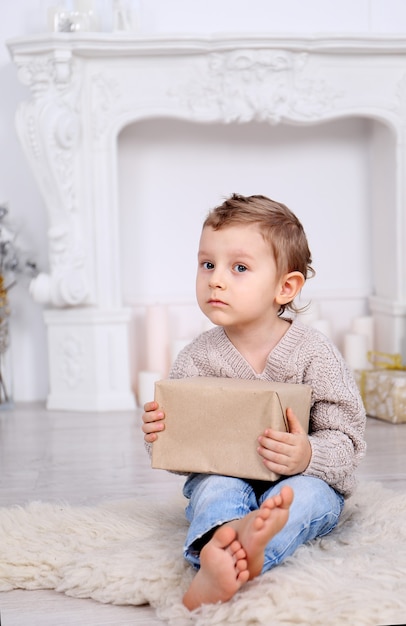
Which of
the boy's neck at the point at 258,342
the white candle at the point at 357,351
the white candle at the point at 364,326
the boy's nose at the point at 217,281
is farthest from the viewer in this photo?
the white candle at the point at 364,326

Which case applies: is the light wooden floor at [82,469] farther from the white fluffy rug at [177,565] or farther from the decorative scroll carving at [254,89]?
the decorative scroll carving at [254,89]

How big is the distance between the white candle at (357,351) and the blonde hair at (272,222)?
186cm

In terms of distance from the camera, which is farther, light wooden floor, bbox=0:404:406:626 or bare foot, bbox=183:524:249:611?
light wooden floor, bbox=0:404:406:626

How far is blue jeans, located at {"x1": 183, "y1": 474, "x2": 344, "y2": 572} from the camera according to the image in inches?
55.2

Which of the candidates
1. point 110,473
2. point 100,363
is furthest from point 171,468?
point 100,363

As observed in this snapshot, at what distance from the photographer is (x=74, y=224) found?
3273 millimetres

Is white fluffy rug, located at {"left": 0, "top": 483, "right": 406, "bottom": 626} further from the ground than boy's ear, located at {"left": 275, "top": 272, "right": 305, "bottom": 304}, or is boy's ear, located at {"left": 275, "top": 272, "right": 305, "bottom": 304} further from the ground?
boy's ear, located at {"left": 275, "top": 272, "right": 305, "bottom": 304}

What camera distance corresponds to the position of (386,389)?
117 inches

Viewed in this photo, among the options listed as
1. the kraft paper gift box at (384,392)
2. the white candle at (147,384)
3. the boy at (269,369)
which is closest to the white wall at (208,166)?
the white candle at (147,384)

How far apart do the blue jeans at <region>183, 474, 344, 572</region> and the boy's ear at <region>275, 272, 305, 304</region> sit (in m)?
0.32

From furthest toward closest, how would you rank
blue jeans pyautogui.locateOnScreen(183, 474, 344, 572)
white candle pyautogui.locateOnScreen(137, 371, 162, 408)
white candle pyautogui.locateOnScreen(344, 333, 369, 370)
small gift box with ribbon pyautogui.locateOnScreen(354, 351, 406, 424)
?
white candle pyautogui.locateOnScreen(344, 333, 369, 370) → white candle pyautogui.locateOnScreen(137, 371, 162, 408) → small gift box with ribbon pyautogui.locateOnScreen(354, 351, 406, 424) → blue jeans pyautogui.locateOnScreen(183, 474, 344, 572)

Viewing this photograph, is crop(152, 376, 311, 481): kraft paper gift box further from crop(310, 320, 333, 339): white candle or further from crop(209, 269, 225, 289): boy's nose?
crop(310, 320, 333, 339): white candle

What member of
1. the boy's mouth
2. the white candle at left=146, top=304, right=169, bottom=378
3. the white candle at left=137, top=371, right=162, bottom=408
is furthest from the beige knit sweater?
the white candle at left=146, top=304, right=169, bottom=378

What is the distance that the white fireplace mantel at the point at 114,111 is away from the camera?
3.15 m
